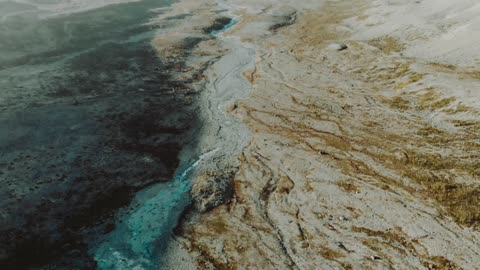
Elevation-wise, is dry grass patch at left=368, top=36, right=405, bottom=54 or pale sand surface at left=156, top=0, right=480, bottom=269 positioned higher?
dry grass patch at left=368, top=36, right=405, bottom=54

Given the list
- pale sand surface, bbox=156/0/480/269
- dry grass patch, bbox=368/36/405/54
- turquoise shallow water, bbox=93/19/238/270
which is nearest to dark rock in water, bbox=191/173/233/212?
pale sand surface, bbox=156/0/480/269

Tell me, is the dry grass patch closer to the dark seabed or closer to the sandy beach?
the sandy beach

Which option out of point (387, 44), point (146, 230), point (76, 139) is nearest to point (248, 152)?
point (146, 230)

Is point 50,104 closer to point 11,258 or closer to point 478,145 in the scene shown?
point 11,258

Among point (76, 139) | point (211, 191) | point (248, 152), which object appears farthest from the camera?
point (76, 139)

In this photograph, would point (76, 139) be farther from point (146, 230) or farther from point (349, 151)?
point (349, 151)

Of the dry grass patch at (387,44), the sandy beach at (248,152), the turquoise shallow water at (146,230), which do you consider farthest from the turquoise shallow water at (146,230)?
the dry grass patch at (387,44)
